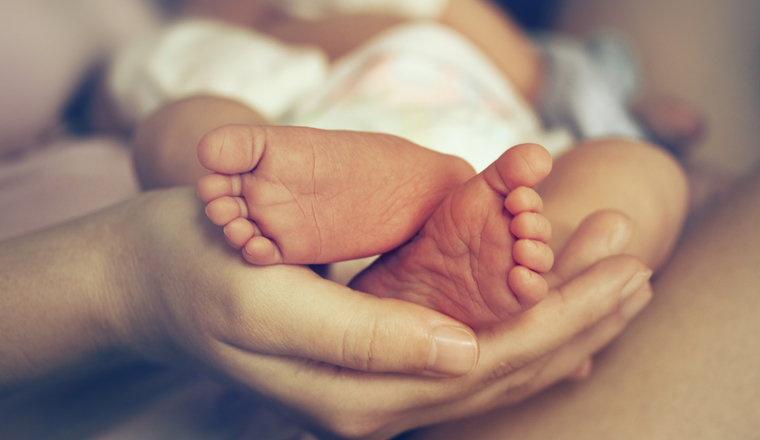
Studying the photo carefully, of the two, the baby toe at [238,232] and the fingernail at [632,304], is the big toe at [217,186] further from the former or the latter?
the fingernail at [632,304]

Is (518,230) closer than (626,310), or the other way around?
(518,230)

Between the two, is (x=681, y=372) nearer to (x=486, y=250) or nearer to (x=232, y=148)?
(x=486, y=250)

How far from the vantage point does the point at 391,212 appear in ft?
1.36

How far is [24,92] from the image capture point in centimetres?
85

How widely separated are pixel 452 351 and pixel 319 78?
71 cm

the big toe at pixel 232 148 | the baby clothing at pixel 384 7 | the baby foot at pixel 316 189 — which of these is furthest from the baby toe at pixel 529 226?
the baby clothing at pixel 384 7

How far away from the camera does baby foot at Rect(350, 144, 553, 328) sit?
342 mm

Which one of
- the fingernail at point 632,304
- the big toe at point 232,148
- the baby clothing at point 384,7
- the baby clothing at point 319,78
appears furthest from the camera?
the baby clothing at point 384,7

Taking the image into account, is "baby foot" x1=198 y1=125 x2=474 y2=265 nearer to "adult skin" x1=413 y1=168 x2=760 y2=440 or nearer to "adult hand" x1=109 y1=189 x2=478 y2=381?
"adult hand" x1=109 y1=189 x2=478 y2=381

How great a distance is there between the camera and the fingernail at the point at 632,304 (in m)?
0.45

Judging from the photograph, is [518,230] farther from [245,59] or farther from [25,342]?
[245,59]

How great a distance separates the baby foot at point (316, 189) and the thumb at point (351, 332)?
0.11ft

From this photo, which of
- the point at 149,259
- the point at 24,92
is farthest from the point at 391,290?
the point at 24,92

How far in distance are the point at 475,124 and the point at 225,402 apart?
479 millimetres
